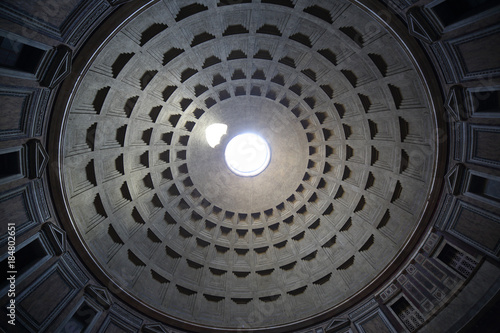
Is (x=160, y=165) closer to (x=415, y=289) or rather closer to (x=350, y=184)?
(x=350, y=184)

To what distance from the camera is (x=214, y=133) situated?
2775cm

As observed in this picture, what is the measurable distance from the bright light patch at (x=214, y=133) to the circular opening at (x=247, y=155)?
48.7 inches

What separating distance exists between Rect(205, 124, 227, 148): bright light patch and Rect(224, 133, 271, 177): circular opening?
4.06 feet

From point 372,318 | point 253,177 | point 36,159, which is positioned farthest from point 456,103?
point 36,159

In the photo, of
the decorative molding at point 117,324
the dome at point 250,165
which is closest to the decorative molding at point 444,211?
the dome at point 250,165

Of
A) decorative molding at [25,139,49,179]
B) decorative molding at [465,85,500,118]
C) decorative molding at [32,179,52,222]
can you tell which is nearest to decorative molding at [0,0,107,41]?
decorative molding at [25,139,49,179]

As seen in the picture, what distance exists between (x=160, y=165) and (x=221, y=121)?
266 inches

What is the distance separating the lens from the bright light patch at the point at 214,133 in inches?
1078

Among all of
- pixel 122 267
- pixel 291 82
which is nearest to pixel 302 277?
pixel 122 267

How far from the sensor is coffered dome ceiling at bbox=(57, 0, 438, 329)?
19484mm

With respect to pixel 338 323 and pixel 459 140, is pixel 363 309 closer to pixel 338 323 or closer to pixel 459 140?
pixel 338 323

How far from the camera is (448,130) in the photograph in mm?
18078

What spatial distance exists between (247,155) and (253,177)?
2885 millimetres

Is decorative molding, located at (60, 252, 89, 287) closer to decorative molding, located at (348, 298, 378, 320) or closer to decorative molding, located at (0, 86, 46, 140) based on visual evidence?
decorative molding, located at (0, 86, 46, 140)
